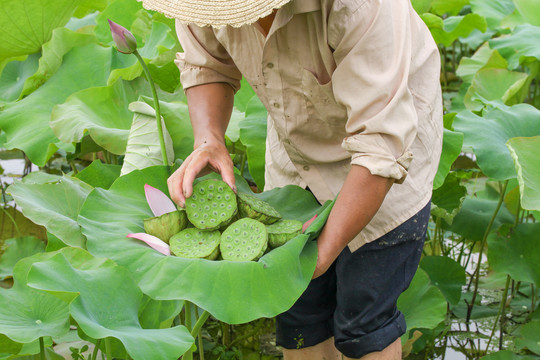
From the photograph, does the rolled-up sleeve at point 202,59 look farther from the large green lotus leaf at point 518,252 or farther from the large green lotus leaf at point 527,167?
the large green lotus leaf at point 518,252

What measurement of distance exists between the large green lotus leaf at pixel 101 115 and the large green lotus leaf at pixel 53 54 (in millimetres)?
279

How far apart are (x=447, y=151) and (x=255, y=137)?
526mm

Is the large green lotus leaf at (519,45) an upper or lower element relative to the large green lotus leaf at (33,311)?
lower

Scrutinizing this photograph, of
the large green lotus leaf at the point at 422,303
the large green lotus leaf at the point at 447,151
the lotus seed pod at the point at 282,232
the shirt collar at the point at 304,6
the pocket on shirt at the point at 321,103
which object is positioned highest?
the shirt collar at the point at 304,6

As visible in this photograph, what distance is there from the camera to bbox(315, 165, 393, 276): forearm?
3.79ft

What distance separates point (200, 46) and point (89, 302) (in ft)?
1.80

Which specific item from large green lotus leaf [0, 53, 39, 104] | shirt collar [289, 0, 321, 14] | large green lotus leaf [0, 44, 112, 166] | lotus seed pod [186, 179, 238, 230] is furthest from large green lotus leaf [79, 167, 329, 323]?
large green lotus leaf [0, 53, 39, 104]

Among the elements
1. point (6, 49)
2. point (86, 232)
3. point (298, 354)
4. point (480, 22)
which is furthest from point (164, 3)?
point (480, 22)

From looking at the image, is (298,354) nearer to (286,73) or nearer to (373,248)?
(373,248)

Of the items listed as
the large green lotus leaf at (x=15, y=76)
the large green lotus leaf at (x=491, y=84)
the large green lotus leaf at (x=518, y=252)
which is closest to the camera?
the large green lotus leaf at (x=518, y=252)

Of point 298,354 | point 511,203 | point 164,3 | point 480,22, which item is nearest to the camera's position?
point 164,3

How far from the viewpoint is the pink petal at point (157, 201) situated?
1363 mm

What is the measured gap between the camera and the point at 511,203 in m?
2.33

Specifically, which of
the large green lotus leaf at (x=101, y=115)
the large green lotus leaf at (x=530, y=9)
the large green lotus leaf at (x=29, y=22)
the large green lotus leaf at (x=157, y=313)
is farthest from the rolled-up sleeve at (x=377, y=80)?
the large green lotus leaf at (x=530, y=9)
